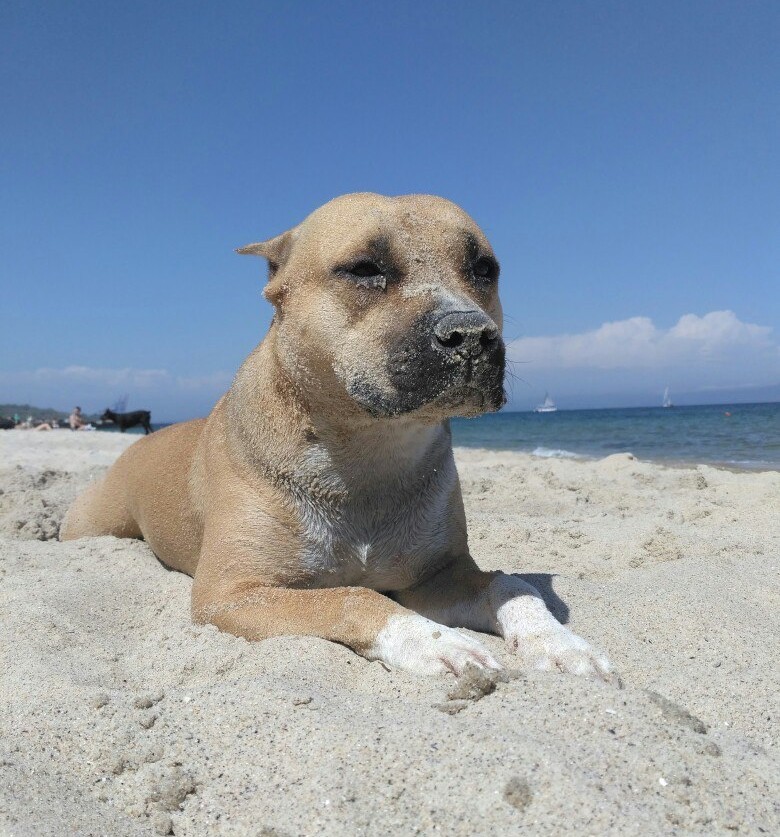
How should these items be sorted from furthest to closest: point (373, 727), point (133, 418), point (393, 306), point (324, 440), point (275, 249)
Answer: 1. point (133, 418)
2. point (275, 249)
3. point (324, 440)
4. point (393, 306)
5. point (373, 727)

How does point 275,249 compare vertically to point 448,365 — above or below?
above

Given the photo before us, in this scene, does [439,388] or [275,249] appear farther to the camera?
[275,249]

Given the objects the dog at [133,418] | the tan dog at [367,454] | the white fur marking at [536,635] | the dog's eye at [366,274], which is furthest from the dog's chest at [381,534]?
the dog at [133,418]

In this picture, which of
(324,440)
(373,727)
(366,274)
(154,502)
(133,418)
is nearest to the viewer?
(373,727)

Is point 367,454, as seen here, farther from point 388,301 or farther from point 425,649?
point 425,649

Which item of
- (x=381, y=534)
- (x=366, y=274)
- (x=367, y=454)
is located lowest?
(x=381, y=534)

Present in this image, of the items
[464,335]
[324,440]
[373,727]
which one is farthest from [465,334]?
[373,727]

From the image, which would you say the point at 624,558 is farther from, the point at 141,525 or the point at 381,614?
the point at 141,525
